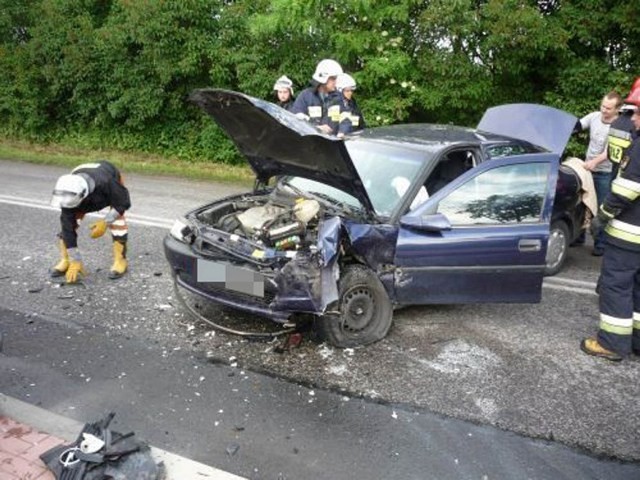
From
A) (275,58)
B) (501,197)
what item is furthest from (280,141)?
(275,58)

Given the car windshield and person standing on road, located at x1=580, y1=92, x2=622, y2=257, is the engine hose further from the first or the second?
person standing on road, located at x1=580, y1=92, x2=622, y2=257

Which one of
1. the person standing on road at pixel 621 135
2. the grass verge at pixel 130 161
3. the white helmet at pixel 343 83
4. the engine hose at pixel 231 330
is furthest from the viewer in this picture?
the grass verge at pixel 130 161

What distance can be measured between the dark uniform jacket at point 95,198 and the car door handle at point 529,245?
343cm

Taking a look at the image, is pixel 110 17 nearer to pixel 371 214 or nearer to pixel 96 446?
pixel 371 214

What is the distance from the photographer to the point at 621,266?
13.6 feet

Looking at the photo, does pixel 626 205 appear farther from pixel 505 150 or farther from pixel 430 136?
pixel 430 136

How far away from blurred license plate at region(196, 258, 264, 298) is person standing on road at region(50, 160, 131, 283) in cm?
151

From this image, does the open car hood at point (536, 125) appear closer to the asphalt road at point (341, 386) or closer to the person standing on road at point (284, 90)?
the asphalt road at point (341, 386)

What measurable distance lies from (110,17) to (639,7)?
393 inches

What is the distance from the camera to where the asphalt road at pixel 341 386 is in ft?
10.3

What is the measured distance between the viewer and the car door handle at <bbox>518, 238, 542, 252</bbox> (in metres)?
4.47

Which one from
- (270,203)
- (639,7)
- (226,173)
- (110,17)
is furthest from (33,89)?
(639,7)

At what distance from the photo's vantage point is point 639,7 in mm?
8445

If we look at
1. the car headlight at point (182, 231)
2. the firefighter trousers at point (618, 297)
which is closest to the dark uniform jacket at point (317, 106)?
the car headlight at point (182, 231)
